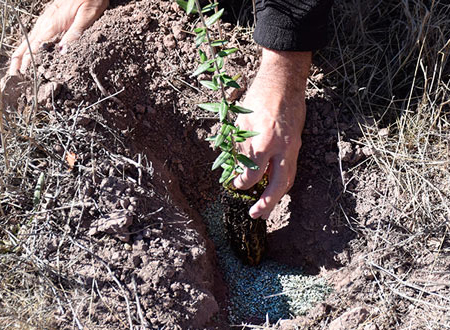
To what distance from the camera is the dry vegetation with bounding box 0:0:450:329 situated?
1.83 meters

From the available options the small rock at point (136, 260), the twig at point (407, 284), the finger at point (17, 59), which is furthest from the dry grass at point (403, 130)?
the finger at point (17, 59)

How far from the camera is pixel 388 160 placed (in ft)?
6.95

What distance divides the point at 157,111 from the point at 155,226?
0.53 metres

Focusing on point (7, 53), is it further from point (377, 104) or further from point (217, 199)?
point (377, 104)

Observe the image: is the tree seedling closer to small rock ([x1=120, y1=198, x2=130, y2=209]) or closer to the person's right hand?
small rock ([x1=120, y1=198, x2=130, y2=209])

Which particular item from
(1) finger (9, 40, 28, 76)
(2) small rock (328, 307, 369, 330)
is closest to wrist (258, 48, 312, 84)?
(2) small rock (328, 307, 369, 330)

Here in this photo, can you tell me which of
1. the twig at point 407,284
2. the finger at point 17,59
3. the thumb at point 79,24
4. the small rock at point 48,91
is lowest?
the twig at point 407,284

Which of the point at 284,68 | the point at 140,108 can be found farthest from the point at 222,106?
the point at 140,108

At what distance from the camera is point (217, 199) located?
2422 millimetres

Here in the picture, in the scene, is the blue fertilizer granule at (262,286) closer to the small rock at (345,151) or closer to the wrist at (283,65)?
the small rock at (345,151)

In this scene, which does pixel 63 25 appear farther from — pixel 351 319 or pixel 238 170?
pixel 351 319

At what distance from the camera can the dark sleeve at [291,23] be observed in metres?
2.02

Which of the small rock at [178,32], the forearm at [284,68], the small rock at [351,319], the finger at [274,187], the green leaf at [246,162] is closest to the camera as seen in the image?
the green leaf at [246,162]

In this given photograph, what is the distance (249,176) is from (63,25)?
1066 mm
